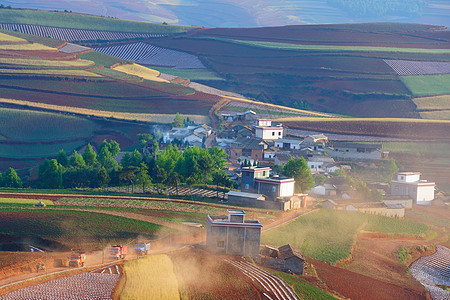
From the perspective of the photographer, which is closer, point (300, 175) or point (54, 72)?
point (300, 175)

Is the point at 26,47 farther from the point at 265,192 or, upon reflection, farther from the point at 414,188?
the point at 265,192

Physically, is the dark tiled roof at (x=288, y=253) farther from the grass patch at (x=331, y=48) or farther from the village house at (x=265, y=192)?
the grass patch at (x=331, y=48)

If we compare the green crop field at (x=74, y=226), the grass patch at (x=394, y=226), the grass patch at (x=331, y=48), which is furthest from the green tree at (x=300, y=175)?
the grass patch at (x=331, y=48)

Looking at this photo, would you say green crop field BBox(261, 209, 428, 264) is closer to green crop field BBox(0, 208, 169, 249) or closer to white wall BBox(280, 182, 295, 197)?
white wall BBox(280, 182, 295, 197)

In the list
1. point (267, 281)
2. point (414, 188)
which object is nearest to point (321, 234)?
point (267, 281)

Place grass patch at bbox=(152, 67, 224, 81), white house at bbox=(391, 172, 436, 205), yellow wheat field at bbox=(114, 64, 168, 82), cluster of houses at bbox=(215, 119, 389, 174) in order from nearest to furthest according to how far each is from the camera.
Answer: white house at bbox=(391, 172, 436, 205) < cluster of houses at bbox=(215, 119, 389, 174) < yellow wheat field at bbox=(114, 64, 168, 82) < grass patch at bbox=(152, 67, 224, 81)

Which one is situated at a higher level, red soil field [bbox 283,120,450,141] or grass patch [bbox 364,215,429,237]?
red soil field [bbox 283,120,450,141]

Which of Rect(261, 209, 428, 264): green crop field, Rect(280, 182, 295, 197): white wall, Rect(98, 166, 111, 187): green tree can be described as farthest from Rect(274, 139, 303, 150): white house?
Rect(98, 166, 111, 187): green tree
